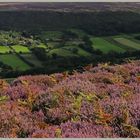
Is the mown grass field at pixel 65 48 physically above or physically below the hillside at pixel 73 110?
below

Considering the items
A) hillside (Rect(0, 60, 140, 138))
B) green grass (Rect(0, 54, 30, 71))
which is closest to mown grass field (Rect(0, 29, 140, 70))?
green grass (Rect(0, 54, 30, 71))

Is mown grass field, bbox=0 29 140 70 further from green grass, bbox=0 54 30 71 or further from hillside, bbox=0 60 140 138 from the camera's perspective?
hillside, bbox=0 60 140 138

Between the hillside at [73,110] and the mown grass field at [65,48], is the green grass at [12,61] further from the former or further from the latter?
the hillside at [73,110]

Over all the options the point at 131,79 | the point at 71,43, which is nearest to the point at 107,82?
the point at 131,79

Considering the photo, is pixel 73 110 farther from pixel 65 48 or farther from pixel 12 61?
pixel 65 48

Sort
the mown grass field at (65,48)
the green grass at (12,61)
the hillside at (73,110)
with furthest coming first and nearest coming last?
1. the mown grass field at (65,48)
2. the green grass at (12,61)
3. the hillside at (73,110)

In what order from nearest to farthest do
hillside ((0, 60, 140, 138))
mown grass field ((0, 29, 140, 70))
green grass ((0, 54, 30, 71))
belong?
hillside ((0, 60, 140, 138))
green grass ((0, 54, 30, 71))
mown grass field ((0, 29, 140, 70))

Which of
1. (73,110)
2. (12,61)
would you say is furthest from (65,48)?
(73,110)

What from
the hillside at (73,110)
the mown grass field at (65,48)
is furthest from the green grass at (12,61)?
the hillside at (73,110)
